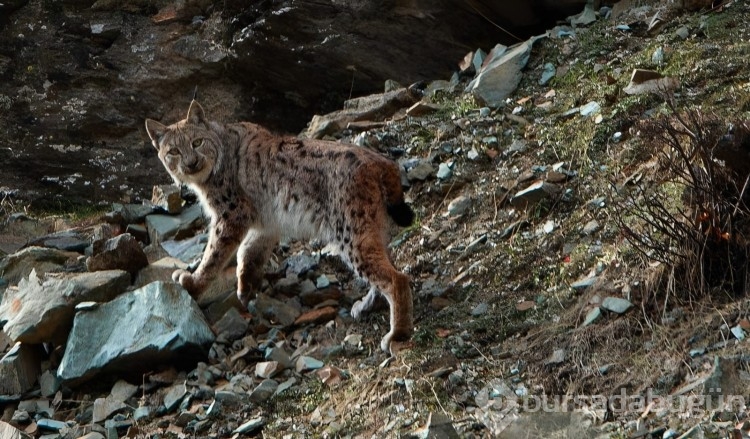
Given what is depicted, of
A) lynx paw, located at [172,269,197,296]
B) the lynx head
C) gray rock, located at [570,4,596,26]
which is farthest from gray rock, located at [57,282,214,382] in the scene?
gray rock, located at [570,4,596,26]

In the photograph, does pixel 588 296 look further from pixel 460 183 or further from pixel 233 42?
pixel 233 42

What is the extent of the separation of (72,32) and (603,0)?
5.13 metres

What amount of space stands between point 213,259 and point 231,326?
24.0 inches

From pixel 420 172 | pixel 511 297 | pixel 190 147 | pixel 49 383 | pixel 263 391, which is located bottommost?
pixel 511 297

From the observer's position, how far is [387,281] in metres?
7.07

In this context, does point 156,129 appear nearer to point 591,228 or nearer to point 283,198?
point 283,198

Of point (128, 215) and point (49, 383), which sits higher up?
point (128, 215)

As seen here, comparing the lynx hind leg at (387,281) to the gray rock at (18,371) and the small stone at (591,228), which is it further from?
the gray rock at (18,371)

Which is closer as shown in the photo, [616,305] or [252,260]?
[616,305]

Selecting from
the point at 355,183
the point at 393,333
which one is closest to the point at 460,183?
the point at 355,183

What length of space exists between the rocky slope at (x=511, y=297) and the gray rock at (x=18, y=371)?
2 cm

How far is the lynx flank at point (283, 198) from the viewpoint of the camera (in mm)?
7227

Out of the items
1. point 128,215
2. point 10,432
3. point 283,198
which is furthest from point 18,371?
point 128,215

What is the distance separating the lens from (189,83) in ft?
36.7
